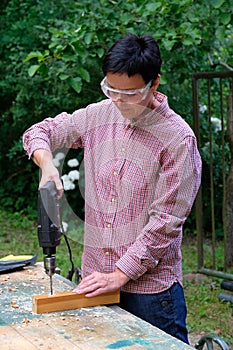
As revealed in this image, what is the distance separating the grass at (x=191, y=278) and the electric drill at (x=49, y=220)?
7.49 feet

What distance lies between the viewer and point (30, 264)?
3.23m

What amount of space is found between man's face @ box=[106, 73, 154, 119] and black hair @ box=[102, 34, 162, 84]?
2 cm

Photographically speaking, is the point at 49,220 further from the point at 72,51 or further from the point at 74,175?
the point at 74,175

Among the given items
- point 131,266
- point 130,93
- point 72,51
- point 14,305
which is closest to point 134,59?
point 130,93

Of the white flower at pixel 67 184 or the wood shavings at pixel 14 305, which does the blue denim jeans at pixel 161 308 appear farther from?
the white flower at pixel 67 184

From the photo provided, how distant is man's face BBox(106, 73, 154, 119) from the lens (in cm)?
236

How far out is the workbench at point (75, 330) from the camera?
A: 2.10 meters

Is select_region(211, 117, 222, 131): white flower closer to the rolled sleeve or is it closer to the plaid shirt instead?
the plaid shirt

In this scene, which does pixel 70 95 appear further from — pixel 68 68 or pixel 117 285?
pixel 117 285

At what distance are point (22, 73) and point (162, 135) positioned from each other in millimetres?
5078

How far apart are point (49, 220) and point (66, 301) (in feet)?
1.09

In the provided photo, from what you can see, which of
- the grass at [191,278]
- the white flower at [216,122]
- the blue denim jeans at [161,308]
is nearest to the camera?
the blue denim jeans at [161,308]

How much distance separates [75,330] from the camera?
2.24 m

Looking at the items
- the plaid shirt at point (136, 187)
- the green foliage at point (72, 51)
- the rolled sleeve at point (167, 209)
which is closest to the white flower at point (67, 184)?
the green foliage at point (72, 51)
